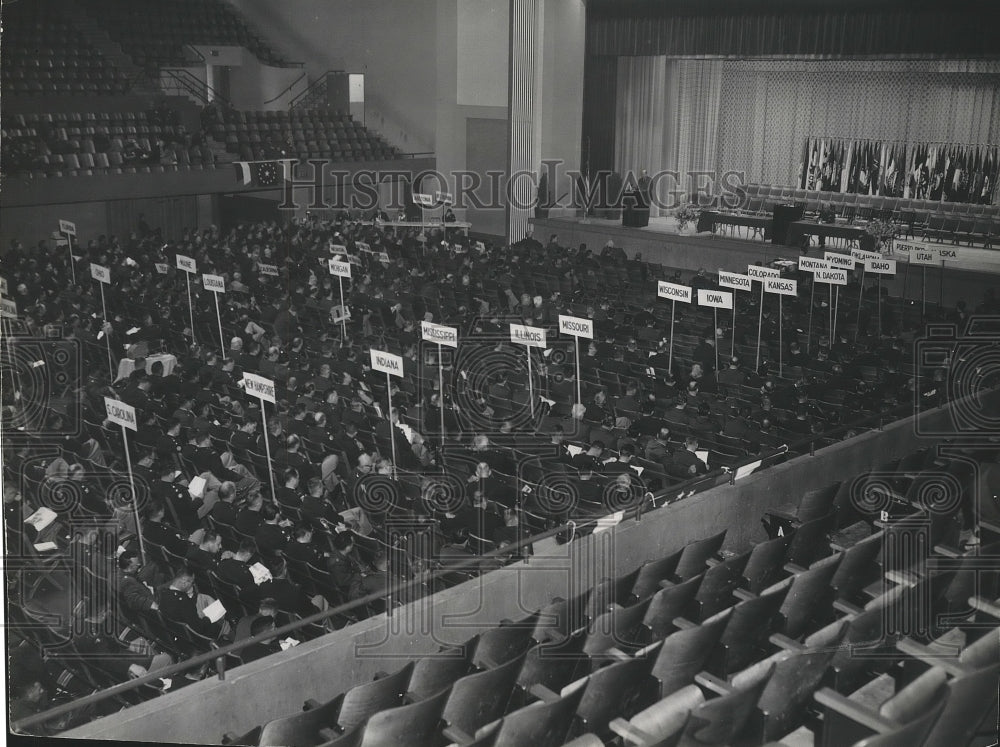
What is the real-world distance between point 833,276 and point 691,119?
1608 cm

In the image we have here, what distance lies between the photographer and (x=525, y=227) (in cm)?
2912

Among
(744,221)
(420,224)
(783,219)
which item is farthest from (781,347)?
(420,224)

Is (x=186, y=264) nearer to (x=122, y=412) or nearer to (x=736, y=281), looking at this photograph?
(x=122, y=412)

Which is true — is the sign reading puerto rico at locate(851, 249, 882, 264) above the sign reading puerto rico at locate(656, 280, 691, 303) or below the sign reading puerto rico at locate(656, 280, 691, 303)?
above

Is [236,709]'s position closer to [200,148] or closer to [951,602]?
[951,602]

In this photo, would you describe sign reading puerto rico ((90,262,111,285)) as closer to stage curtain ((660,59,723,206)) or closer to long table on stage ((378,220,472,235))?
long table on stage ((378,220,472,235))

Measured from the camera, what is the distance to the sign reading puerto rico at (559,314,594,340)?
14.2 metres

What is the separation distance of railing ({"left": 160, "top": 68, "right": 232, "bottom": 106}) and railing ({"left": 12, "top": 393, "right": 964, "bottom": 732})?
23427 millimetres

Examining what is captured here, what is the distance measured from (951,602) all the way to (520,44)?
23.8 metres

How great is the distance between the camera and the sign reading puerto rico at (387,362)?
1248 cm

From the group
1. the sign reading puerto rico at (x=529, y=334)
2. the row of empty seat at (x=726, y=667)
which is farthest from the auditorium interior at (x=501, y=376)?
the sign reading puerto rico at (x=529, y=334)

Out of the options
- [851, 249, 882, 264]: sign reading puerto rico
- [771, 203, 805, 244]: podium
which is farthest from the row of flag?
[851, 249, 882, 264]: sign reading puerto rico

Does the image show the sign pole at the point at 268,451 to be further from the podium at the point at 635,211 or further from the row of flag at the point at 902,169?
the row of flag at the point at 902,169

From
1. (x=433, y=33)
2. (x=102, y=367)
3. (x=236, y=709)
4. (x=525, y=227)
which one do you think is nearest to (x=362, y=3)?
(x=433, y=33)
